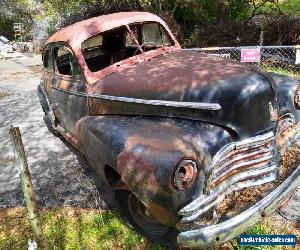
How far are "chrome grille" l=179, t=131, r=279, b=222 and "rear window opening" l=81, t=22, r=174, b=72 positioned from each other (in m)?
2.29

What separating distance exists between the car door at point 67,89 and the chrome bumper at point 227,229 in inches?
→ 93.3

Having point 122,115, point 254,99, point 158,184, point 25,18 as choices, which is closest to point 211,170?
point 158,184

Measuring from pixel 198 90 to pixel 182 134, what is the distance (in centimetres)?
60

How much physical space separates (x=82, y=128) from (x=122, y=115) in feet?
1.55

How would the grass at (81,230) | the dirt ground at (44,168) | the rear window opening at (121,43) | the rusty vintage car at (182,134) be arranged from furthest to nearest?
the rear window opening at (121,43), the dirt ground at (44,168), the grass at (81,230), the rusty vintage car at (182,134)

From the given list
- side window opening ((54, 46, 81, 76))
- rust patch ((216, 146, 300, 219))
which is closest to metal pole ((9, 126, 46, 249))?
rust patch ((216, 146, 300, 219))

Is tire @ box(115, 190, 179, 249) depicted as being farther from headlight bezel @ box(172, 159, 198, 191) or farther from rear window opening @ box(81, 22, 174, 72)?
rear window opening @ box(81, 22, 174, 72)

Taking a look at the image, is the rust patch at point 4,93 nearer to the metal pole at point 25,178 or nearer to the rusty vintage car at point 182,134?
the rusty vintage car at point 182,134

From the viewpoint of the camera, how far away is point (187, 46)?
12.1 meters

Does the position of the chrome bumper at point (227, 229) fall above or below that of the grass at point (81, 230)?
above

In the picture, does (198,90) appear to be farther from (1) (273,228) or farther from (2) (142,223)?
(1) (273,228)

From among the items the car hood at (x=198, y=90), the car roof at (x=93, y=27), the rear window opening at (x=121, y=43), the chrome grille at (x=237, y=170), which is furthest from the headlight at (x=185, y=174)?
the car roof at (x=93, y=27)

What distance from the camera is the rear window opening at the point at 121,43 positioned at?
543 centimetres

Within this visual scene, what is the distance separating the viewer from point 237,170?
357 centimetres
